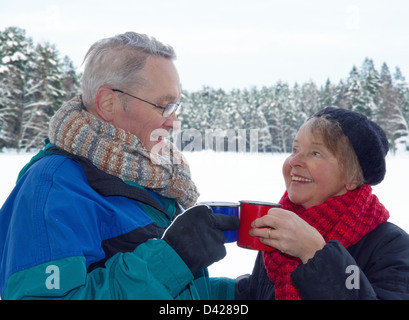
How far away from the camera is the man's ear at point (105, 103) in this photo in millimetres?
1432

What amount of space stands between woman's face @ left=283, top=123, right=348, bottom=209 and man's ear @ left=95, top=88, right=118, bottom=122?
839mm

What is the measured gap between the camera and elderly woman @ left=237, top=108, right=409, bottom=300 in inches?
47.5

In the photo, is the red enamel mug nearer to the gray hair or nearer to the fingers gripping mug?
→ the fingers gripping mug

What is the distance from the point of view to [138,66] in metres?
1.43

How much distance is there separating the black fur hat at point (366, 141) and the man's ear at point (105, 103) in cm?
94

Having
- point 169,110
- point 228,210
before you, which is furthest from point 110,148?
point 228,210

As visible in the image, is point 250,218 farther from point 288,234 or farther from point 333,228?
point 333,228

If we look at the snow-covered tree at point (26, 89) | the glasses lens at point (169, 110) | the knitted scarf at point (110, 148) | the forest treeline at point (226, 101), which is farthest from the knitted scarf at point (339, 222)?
the snow-covered tree at point (26, 89)

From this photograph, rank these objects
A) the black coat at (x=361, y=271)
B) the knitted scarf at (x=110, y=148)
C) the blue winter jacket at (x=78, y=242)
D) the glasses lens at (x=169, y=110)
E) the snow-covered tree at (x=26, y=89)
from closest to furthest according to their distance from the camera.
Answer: the blue winter jacket at (x=78, y=242), the black coat at (x=361, y=271), the knitted scarf at (x=110, y=148), the glasses lens at (x=169, y=110), the snow-covered tree at (x=26, y=89)

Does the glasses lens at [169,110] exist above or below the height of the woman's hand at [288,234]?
above

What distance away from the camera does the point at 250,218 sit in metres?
1.31

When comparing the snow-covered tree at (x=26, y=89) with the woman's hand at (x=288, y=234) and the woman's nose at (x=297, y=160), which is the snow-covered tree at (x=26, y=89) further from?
the woman's hand at (x=288, y=234)

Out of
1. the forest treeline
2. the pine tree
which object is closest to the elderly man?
the forest treeline
